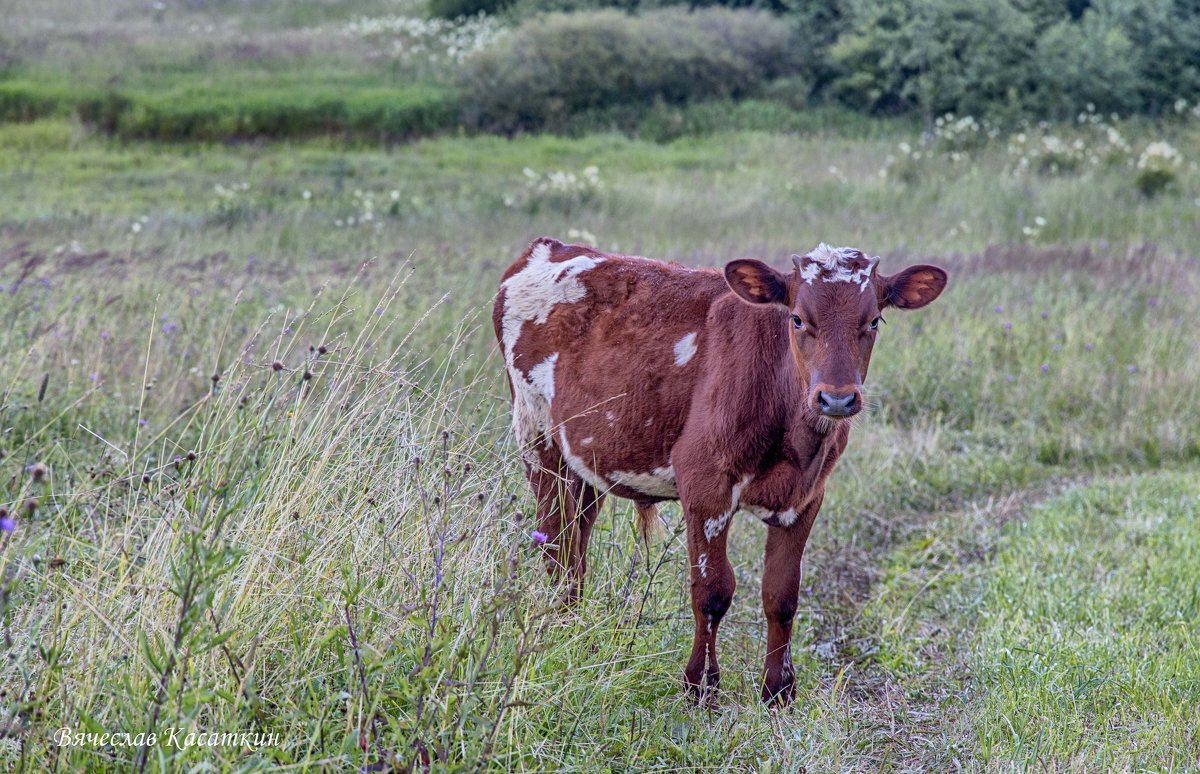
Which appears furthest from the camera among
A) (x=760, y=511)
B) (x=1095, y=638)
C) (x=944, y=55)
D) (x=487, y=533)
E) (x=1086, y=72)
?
(x=944, y=55)

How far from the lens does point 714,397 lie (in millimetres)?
4578

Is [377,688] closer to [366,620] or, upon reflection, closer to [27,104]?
[366,620]

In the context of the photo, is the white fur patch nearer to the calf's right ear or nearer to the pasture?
the pasture

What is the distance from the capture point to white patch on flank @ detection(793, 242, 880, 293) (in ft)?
14.2

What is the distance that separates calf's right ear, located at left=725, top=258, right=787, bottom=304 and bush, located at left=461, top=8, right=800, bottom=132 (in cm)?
2468

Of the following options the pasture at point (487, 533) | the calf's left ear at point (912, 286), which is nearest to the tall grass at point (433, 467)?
the pasture at point (487, 533)

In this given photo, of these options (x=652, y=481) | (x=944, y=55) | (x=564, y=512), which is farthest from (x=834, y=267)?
(x=944, y=55)

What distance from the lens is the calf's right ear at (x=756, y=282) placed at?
4.42 m

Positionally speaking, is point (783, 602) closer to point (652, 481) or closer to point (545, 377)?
point (652, 481)

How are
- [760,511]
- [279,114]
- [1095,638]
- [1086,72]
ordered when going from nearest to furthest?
1. [760,511]
2. [1095,638]
3. [279,114]
4. [1086,72]

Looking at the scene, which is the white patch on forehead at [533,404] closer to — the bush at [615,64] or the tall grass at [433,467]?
the tall grass at [433,467]

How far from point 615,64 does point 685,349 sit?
26283 millimetres

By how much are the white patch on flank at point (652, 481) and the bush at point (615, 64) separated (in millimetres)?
24376

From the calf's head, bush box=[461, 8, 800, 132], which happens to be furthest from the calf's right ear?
bush box=[461, 8, 800, 132]
